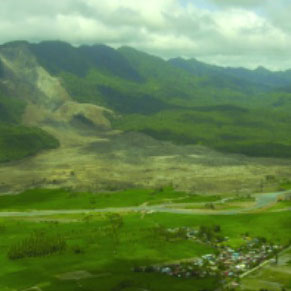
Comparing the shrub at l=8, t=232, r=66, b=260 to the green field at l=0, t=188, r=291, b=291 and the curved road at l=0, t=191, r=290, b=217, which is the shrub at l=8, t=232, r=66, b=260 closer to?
the green field at l=0, t=188, r=291, b=291

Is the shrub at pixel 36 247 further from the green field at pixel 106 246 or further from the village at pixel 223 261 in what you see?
the village at pixel 223 261

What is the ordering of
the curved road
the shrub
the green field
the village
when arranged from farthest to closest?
1. the curved road
2. the shrub
3. the village
4. the green field

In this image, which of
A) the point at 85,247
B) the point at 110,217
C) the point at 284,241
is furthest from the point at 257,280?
the point at 110,217

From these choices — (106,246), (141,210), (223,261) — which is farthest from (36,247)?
(141,210)

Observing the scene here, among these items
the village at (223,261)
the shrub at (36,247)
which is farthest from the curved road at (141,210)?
the shrub at (36,247)

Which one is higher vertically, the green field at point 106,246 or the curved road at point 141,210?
the green field at point 106,246

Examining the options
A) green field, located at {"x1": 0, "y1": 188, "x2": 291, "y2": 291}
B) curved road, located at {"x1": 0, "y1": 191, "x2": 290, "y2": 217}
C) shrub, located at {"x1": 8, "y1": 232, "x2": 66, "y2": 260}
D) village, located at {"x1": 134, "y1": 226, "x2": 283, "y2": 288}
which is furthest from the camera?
curved road, located at {"x1": 0, "y1": 191, "x2": 290, "y2": 217}

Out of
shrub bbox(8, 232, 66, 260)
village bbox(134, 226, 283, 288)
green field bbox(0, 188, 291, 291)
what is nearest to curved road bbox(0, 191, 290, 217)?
green field bbox(0, 188, 291, 291)

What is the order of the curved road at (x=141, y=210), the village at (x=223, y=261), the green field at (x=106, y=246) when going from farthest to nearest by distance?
the curved road at (x=141, y=210), the village at (x=223, y=261), the green field at (x=106, y=246)

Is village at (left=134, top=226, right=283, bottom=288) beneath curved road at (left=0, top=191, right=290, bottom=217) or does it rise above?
above
